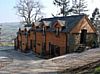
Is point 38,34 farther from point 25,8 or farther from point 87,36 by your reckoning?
point 25,8

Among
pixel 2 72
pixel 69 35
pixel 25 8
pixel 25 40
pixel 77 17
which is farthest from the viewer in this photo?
pixel 25 8

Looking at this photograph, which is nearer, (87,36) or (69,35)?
(69,35)

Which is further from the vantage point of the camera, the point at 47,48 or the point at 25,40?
the point at 25,40

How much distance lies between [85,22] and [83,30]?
1.23m

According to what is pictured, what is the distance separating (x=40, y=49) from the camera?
157 ft

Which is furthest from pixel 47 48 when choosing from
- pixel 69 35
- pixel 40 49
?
pixel 69 35

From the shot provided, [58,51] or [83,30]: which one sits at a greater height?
[83,30]

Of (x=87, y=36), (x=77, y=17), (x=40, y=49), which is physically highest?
(x=77, y=17)

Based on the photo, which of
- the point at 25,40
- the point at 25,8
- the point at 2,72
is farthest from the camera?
the point at 25,8

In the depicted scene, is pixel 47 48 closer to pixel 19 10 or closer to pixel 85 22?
pixel 85 22

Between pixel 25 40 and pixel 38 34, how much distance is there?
7932 millimetres

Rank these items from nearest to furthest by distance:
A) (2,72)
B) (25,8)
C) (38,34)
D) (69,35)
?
(2,72)
(69,35)
(38,34)
(25,8)

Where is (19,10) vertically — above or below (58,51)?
above

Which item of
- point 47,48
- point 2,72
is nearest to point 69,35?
point 47,48
